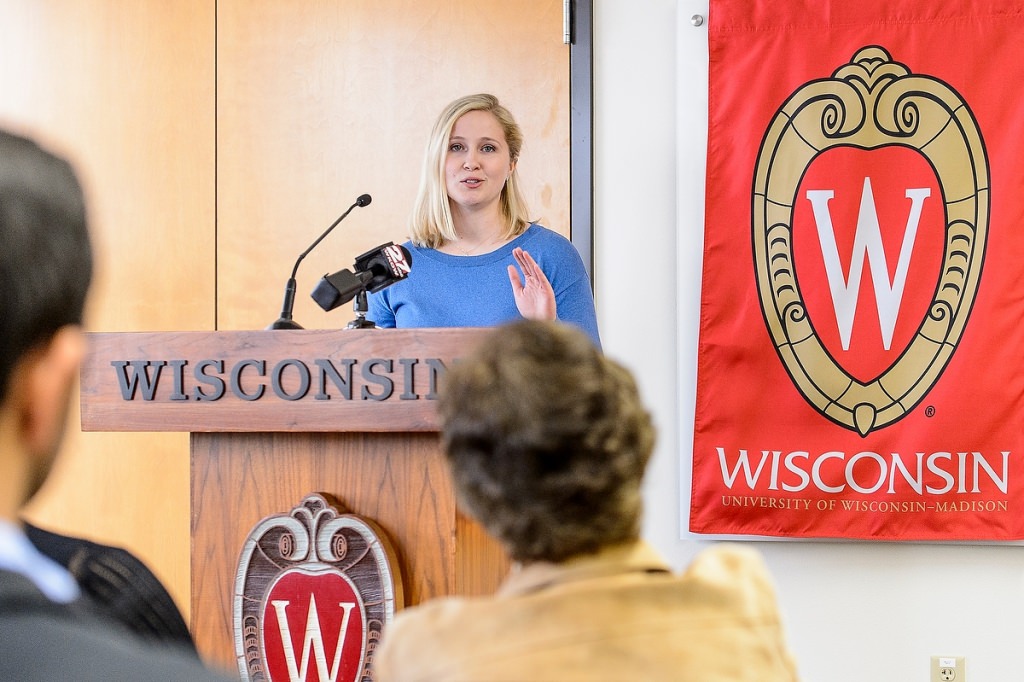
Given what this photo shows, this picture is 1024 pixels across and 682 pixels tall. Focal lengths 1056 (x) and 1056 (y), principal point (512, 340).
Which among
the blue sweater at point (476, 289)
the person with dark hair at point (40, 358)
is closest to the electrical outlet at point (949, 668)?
the blue sweater at point (476, 289)

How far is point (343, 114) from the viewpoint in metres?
3.17

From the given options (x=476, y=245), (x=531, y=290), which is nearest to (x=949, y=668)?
(x=531, y=290)

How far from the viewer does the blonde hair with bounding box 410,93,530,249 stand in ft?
8.28

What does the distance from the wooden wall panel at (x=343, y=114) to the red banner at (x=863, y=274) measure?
1.71 ft

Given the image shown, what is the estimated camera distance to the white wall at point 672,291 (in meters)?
2.91

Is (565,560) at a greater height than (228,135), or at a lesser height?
lesser

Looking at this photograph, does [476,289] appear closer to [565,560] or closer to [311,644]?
[311,644]

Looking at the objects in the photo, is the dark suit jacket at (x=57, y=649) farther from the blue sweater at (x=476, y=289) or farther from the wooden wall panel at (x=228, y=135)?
the wooden wall panel at (x=228, y=135)

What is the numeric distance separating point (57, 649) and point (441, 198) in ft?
6.95

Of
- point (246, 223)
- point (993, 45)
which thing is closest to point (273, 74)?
point (246, 223)

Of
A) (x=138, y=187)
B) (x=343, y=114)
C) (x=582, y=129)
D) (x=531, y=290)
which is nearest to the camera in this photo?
(x=531, y=290)

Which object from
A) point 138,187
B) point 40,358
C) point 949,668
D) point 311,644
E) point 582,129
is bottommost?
point 949,668

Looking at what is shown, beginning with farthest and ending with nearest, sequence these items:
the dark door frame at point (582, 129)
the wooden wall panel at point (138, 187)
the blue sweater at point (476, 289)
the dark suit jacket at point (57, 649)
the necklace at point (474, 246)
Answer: the wooden wall panel at point (138, 187) < the dark door frame at point (582, 129) < the necklace at point (474, 246) < the blue sweater at point (476, 289) < the dark suit jacket at point (57, 649)

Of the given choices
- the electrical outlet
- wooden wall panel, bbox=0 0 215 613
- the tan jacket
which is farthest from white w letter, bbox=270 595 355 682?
the electrical outlet
